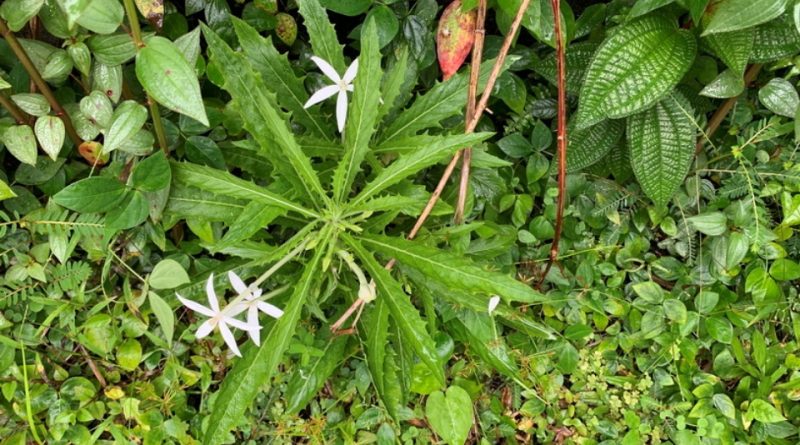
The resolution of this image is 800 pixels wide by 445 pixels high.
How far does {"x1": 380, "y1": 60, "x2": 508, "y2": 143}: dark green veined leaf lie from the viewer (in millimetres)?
1255

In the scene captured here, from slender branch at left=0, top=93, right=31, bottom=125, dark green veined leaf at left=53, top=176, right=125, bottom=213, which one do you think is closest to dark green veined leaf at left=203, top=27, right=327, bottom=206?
dark green veined leaf at left=53, top=176, right=125, bottom=213

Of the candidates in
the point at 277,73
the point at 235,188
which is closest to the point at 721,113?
the point at 277,73

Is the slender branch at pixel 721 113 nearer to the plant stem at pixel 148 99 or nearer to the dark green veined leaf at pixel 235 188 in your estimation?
the dark green veined leaf at pixel 235 188

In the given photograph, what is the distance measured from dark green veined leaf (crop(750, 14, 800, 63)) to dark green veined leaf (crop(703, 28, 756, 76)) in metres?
0.05

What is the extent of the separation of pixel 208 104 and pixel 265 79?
218mm

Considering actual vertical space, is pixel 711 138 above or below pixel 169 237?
above

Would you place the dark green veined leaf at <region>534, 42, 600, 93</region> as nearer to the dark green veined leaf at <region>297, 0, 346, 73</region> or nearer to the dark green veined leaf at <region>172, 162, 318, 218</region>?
the dark green veined leaf at <region>297, 0, 346, 73</region>

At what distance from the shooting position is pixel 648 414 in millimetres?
1619

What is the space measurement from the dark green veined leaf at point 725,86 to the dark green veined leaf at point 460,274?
66 cm

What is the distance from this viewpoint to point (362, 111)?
1.09 m

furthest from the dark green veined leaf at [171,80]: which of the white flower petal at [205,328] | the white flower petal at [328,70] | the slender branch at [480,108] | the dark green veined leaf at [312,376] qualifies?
the dark green veined leaf at [312,376]

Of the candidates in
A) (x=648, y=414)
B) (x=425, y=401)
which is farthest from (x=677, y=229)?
(x=425, y=401)

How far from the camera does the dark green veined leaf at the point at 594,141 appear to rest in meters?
1.50

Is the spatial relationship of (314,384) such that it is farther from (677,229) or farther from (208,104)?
(677,229)
